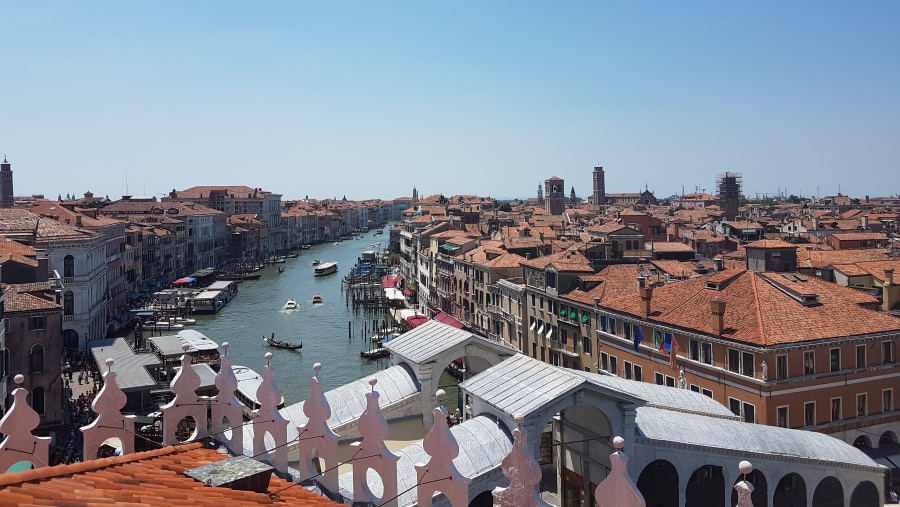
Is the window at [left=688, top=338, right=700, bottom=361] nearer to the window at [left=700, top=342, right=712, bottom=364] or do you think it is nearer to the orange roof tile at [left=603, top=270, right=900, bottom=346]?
the window at [left=700, top=342, right=712, bottom=364]

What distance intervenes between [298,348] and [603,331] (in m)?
17.3

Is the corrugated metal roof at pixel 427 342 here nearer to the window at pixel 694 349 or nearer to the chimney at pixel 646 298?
the window at pixel 694 349

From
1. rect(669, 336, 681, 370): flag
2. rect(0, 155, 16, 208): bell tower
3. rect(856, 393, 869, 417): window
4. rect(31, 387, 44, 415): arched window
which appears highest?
rect(0, 155, 16, 208): bell tower

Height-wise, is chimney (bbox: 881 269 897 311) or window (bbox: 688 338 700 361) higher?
chimney (bbox: 881 269 897 311)

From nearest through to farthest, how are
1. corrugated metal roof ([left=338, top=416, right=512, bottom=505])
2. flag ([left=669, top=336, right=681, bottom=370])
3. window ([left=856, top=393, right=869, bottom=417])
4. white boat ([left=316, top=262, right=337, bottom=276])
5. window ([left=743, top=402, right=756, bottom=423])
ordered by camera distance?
corrugated metal roof ([left=338, top=416, right=512, bottom=505]), window ([left=743, top=402, right=756, bottom=423]), window ([left=856, top=393, right=869, bottom=417]), flag ([left=669, top=336, right=681, bottom=370]), white boat ([left=316, top=262, right=337, bottom=276])

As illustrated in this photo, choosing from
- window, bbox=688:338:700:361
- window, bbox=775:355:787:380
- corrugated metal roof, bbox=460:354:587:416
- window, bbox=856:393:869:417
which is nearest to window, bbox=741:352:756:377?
window, bbox=775:355:787:380

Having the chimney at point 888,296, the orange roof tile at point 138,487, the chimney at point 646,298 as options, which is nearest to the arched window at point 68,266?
the chimney at point 646,298

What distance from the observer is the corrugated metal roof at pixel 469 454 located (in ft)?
29.2

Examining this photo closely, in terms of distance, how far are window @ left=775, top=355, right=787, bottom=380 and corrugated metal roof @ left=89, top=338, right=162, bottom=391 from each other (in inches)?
696

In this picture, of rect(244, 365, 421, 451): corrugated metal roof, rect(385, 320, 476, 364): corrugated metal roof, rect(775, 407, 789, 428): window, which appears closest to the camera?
rect(244, 365, 421, 451): corrugated metal roof

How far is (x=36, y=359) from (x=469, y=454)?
16717 mm

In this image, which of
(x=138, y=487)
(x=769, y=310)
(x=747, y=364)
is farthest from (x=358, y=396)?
(x=769, y=310)

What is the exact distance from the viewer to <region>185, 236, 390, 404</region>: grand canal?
107 feet

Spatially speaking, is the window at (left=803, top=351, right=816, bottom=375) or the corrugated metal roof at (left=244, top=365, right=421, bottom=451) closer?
the corrugated metal roof at (left=244, top=365, right=421, bottom=451)
